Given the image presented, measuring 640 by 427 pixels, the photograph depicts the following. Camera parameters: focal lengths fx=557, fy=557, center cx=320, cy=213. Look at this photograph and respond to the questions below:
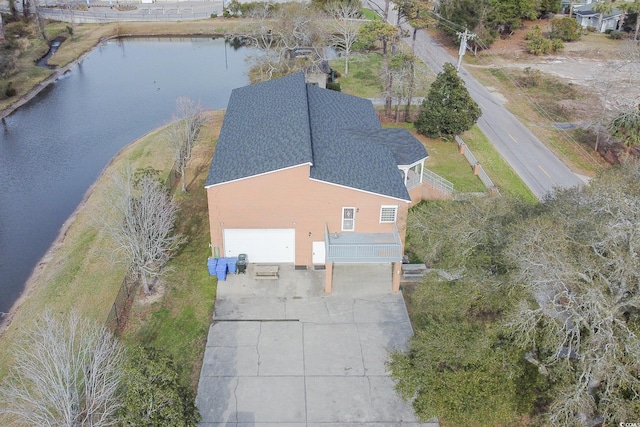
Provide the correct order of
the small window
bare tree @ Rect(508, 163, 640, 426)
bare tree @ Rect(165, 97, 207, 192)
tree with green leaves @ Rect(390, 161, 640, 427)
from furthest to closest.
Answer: bare tree @ Rect(165, 97, 207, 192)
the small window
tree with green leaves @ Rect(390, 161, 640, 427)
bare tree @ Rect(508, 163, 640, 426)

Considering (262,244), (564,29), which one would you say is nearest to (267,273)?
(262,244)

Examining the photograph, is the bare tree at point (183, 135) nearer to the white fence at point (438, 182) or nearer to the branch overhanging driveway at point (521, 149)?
the white fence at point (438, 182)

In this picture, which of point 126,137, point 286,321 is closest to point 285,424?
point 286,321

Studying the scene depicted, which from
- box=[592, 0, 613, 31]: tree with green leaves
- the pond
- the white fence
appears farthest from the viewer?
box=[592, 0, 613, 31]: tree with green leaves

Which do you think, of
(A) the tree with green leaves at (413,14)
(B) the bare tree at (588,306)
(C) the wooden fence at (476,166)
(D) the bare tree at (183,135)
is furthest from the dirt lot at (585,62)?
(B) the bare tree at (588,306)

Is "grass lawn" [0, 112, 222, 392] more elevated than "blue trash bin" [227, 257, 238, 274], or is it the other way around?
"blue trash bin" [227, 257, 238, 274]

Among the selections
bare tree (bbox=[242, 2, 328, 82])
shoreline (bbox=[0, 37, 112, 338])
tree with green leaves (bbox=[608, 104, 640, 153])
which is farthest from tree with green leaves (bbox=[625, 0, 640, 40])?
shoreline (bbox=[0, 37, 112, 338])

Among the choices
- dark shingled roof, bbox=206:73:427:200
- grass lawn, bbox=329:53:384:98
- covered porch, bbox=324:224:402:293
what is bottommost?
grass lawn, bbox=329:53:384:98

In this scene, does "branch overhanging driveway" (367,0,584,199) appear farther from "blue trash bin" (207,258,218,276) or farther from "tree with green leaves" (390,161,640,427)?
"blue trash bin" (207,258,218,276)
